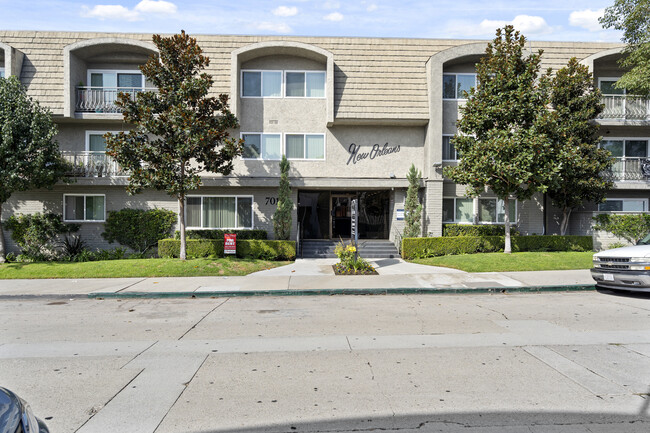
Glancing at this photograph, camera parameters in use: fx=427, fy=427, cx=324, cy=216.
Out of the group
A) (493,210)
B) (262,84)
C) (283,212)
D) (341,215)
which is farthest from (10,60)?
(493,210)

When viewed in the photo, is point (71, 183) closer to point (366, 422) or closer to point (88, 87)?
point (88, 87)

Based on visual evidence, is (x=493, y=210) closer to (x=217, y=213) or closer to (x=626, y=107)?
(x=626, y=107)

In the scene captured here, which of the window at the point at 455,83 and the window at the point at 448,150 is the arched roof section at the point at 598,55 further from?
the window at the point at 448,150

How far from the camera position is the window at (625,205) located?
20359mm

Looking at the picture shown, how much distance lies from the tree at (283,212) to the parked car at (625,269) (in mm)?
11204

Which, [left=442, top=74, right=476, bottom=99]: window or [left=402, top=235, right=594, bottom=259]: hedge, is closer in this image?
[left=402, top=235, right=594, bottom=259]: hedge

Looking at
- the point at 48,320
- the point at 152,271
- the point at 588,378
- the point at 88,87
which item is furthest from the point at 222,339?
the point at 88,87

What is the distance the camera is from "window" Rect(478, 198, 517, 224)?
20047 mm

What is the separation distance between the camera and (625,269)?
10336mm

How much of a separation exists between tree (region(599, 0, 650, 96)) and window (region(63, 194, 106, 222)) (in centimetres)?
2254

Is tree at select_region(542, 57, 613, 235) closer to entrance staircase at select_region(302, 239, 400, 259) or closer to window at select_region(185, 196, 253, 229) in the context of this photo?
entrance staircase at select_region(302, 239, 400, 259)

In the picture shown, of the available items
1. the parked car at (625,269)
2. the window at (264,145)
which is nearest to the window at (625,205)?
the parked car at (625,269)

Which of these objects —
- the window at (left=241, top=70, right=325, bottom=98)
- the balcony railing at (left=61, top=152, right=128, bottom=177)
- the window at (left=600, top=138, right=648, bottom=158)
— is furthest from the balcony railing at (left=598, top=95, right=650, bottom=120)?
the balcony railing at (left=61, top=152, right=128, bottom=177)

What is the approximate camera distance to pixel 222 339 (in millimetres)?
6945
